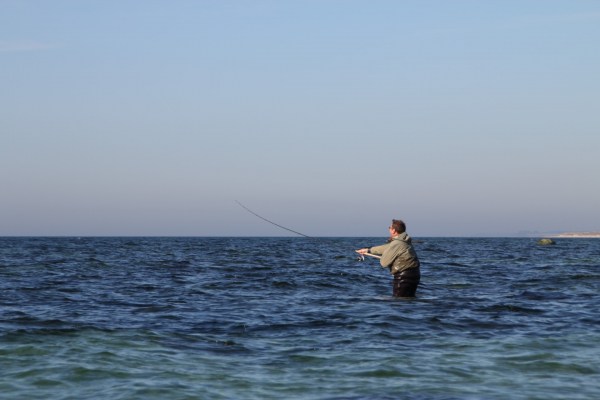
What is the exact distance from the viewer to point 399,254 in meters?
18.4

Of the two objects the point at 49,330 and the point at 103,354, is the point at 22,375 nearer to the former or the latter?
the point at 103,354

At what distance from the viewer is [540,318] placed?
16.4 m

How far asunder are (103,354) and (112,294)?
1027cm

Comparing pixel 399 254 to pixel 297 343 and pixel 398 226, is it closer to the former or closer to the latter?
pixel 398 226

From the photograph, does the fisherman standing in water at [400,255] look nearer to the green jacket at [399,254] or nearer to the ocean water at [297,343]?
the green jacket at [399,254]

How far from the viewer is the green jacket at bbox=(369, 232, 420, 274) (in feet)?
60.3

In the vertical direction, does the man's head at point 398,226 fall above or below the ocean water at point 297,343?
above

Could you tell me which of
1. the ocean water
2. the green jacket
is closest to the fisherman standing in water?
the green jacket

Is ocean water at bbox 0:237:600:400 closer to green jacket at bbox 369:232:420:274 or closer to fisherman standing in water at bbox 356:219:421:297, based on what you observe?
fisherman standing in water at bbox 356:219:421:297

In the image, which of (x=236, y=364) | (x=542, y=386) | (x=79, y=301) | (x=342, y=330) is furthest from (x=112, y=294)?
(x=542, y=386)

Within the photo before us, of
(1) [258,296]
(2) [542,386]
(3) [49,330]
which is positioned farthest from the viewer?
(1) [258,296]

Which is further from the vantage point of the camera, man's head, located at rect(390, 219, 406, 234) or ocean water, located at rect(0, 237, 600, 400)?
man's head, located at rect(390, 219, 406, 234)

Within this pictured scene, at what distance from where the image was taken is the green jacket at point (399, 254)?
18.4 m

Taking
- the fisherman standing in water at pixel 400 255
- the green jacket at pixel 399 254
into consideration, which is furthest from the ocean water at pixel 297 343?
the green jacket at pixel 399 254
